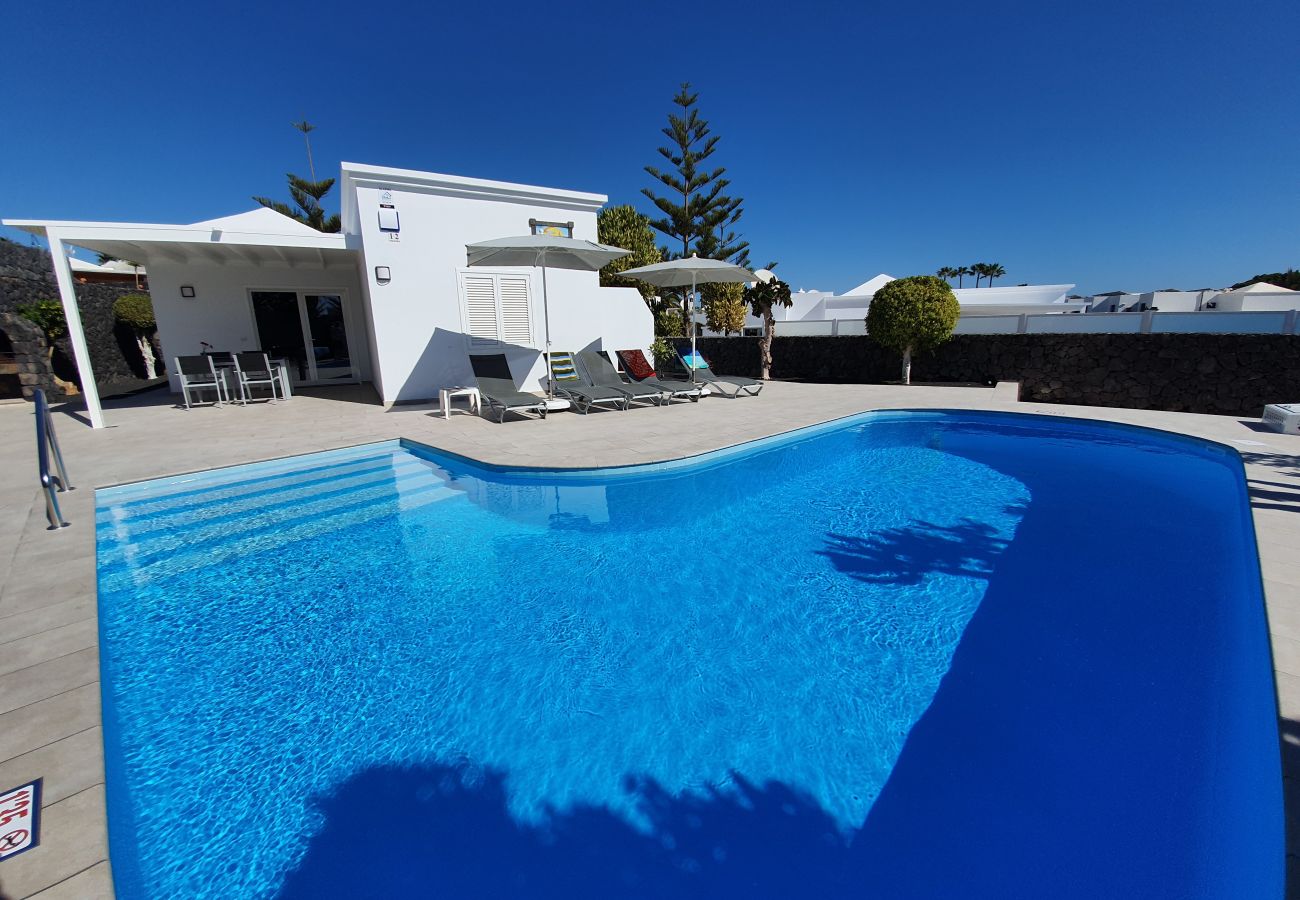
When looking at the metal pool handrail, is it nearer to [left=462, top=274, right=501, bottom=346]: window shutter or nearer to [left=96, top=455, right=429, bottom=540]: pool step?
[left=96, top=455, right=429, bottom=540]: pool step

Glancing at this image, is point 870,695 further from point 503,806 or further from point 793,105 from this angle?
point 793,105

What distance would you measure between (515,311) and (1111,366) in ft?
39.9

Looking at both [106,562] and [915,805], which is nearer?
[915,805]

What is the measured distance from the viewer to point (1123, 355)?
33.5 ft

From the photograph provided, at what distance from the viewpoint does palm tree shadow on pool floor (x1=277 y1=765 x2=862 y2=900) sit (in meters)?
1.74

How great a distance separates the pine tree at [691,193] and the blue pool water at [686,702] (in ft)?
65.2

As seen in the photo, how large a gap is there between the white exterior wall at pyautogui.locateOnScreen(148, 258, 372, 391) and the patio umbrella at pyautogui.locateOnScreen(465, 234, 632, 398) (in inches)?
231

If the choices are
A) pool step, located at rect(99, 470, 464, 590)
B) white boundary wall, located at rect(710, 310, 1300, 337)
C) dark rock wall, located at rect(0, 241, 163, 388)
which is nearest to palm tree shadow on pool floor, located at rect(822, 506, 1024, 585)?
pool step, located at rect(99, 470, 464, 590)

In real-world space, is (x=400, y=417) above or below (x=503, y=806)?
above

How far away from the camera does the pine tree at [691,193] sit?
826 inches

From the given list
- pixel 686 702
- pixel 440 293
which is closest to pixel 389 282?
pixel 440 293

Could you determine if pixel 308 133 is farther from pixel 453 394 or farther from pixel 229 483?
pixel 229 483

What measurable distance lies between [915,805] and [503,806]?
1.66 meters

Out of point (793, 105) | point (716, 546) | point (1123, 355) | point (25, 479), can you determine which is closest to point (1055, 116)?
point (793, 105)
